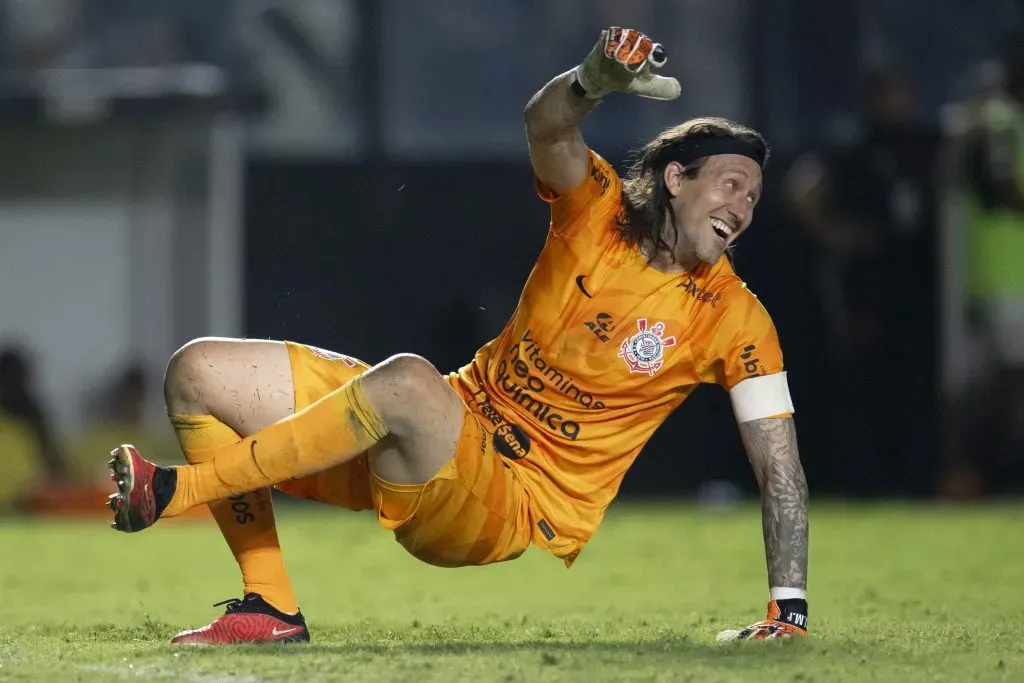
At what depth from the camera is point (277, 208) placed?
9.91 metres

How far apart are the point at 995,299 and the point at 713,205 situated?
5.84 metres

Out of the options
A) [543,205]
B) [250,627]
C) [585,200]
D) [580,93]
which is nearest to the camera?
[580,93]

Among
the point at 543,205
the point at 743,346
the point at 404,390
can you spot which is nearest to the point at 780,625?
the point at 743,346

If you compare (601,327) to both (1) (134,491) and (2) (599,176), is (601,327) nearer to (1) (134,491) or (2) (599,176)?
(2) (599,176)

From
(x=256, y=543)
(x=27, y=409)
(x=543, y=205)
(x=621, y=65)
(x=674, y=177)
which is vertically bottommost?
(x=27, y=409)

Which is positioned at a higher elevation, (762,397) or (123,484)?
(762,397)

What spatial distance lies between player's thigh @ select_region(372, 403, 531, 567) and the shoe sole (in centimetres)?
61

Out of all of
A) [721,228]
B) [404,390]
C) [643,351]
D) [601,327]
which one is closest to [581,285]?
[601,327]

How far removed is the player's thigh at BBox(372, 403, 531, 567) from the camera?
408 cm

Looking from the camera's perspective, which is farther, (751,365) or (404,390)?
(751,365)

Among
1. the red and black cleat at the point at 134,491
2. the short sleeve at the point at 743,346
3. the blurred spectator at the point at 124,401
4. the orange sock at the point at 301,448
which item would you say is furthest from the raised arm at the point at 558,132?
the blurred spectator at the point at 124,401

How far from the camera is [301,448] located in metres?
3.99

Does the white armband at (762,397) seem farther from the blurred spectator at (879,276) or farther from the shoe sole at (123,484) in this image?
the blurred spectator at (879,276)

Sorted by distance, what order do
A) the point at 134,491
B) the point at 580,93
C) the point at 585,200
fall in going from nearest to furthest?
1. the point at 134,491
2. the point at 580,93
3. the point at 585,200
